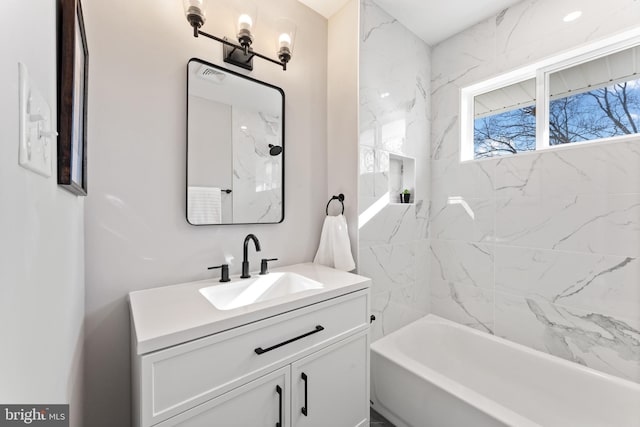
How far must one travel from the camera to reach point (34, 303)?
0.43m

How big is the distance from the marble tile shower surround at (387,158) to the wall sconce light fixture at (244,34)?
50 cm

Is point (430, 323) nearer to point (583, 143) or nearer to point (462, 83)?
point (583, 143)

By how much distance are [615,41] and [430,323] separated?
81.5 inches

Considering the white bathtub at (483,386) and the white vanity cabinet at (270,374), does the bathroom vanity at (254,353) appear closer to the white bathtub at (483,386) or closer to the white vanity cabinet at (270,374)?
the white vanity cabinet at (270,374)

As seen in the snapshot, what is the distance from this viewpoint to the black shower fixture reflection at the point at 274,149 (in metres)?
1.57

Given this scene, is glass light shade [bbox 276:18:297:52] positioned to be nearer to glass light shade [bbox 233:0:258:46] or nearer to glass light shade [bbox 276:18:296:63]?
glass light shade [bbox 276:18:296:63]

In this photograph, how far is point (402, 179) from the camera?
83.6 inches

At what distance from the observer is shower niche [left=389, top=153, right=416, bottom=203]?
202 centimetres

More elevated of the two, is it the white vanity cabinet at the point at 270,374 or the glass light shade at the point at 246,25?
the glass light shade at the point at 246,25

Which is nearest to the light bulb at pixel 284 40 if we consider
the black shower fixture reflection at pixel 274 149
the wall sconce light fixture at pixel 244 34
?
the wall sconce light fixture at pixel 244 34

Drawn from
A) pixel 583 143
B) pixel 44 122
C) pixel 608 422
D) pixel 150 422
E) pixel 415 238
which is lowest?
pixel 608 422

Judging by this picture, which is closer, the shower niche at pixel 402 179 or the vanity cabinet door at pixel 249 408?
the vanity cabinet door at pixel 249 408

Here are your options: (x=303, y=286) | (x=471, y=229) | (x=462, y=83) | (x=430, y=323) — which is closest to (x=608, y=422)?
(x=430, y=323)

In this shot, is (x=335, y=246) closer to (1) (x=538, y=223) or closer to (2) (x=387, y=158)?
(2) (x=387, y=158)
